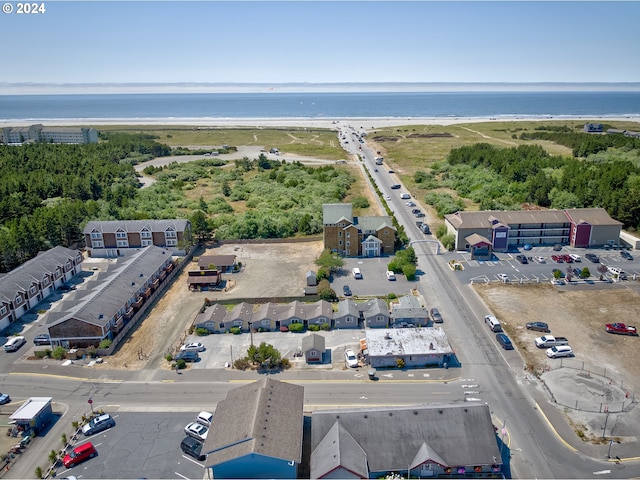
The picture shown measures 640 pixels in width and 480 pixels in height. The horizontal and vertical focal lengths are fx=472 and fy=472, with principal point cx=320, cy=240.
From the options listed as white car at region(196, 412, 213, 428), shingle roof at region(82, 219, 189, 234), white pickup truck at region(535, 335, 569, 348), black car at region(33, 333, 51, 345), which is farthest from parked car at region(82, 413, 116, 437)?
shingle roof at region(82, 219, 189, 234)

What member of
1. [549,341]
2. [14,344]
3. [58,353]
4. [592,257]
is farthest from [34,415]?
[592,257]

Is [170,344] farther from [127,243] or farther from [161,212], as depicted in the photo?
[161,212]

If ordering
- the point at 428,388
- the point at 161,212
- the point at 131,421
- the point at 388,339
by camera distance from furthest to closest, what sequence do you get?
the point at 161,212, the point at 388,339, the point at 428,388, the point at 131,421

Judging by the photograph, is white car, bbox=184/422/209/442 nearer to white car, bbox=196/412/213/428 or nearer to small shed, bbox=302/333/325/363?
white car, bbox=196/412/213/428

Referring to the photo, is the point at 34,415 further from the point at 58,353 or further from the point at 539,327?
the point at 539,327

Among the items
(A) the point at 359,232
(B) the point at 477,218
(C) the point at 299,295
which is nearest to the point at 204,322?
(C) the point at 299,295

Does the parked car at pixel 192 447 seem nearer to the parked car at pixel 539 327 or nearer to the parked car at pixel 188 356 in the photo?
the parked car at pixel 188 356
